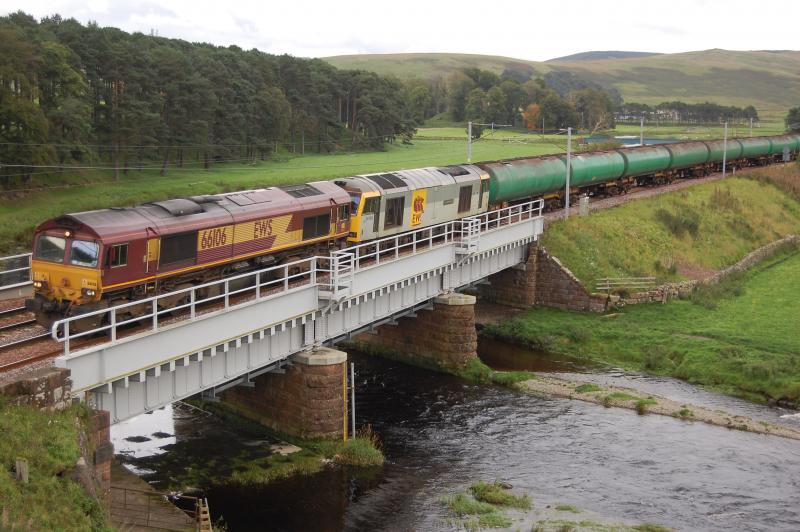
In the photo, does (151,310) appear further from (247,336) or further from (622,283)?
(622,283)

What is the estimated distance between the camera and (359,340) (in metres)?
48.0

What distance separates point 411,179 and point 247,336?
18.0 metres

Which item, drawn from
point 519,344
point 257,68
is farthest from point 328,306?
point 257,68

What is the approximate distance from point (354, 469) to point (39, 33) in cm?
5892

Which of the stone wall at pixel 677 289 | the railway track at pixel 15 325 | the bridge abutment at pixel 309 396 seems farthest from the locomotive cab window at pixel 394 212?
the railway track at pixel 15 325

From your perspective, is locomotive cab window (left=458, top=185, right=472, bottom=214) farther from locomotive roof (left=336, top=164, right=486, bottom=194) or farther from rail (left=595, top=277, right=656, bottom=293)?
rail (left=595, top=277, right=656, bottom=293)

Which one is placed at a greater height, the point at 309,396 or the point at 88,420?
the point at 88,420

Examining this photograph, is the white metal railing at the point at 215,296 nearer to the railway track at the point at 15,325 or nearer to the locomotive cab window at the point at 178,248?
the locomotive cab window at the point at 178,248

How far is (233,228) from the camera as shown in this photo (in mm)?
32375

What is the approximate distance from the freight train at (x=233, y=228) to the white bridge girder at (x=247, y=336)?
2758 mm

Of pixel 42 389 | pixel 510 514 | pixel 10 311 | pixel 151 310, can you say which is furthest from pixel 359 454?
pixel 42 389

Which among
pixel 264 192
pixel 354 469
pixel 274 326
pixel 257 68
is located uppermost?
pixel 257 68

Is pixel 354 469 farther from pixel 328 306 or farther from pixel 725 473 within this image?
pixel 725 473

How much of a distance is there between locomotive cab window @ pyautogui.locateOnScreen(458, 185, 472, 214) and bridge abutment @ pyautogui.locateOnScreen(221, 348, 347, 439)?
18761mm
